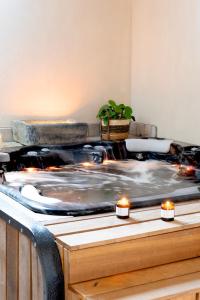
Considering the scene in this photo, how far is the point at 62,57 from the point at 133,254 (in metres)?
2.53

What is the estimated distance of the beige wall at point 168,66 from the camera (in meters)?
3.63

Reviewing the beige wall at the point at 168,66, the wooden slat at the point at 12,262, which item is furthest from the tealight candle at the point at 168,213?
the beige wall at the point at 168,66

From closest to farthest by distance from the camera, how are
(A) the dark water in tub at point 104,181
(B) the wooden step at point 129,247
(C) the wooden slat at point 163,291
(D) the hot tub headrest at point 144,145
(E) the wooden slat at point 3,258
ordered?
(C) the wooden slat at point 163,291 → (B) the wooden step at point 129,247 → (E) the wooden slat at point 3,258 → (A) the dark water in tub at point 104,181 → (D) the hot tub headrest at point 144,145

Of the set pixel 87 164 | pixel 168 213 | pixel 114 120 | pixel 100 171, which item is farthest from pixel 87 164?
pixel 168 213

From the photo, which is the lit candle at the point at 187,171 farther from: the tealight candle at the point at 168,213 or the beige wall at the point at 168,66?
the tealight candle at the point at 168,213

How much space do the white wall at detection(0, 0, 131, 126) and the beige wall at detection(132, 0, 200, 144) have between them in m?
0.16

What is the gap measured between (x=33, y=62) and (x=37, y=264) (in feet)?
7.98

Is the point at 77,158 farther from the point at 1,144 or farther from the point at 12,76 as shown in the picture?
the point at 12,76

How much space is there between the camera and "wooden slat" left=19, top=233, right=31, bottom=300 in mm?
1817

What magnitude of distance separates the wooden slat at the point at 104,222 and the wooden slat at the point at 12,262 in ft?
0.68

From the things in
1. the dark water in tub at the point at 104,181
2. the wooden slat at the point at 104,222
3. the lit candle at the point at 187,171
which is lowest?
the dark water in tub at the point at 104,181

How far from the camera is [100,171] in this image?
341cm

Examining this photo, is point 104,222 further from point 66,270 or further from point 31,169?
point 31,169

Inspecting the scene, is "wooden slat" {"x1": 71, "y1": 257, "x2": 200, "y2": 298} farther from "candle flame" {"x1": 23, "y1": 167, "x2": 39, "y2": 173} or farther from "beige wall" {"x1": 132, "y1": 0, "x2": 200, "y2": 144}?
"beige wall" {"x1": 132, "y1": 0, "x2": 200, "y2": 144}
